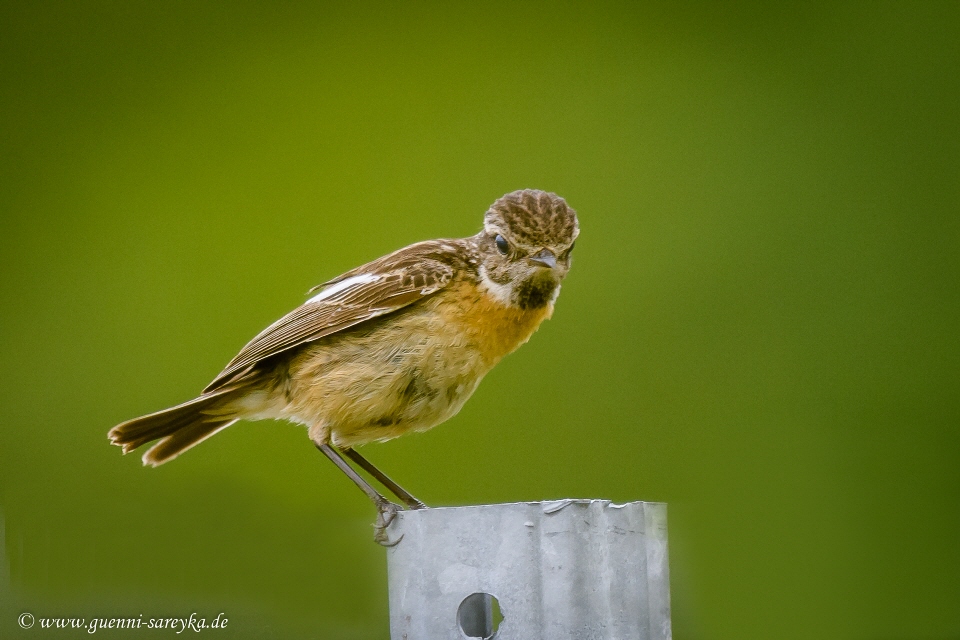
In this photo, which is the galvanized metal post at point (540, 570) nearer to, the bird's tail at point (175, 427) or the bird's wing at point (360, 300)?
the bird's wing at point (360, 300)

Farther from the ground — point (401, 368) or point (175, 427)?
point (401, 368)

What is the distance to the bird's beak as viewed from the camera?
4.13 meters

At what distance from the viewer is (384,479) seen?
4445 mm

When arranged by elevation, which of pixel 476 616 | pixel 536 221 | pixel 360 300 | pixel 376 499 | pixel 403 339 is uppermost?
pixel 536 221

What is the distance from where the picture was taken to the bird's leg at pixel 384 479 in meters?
4.32

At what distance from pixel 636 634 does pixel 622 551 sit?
224 mm

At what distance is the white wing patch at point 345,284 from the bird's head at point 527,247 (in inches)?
18.9

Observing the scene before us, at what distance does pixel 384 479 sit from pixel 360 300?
77cm

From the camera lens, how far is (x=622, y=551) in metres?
2.86

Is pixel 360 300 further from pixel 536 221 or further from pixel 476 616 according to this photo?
pixel 476 616

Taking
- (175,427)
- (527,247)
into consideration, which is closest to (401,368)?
(527,247)

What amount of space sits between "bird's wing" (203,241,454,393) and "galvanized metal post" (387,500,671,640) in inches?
51.9

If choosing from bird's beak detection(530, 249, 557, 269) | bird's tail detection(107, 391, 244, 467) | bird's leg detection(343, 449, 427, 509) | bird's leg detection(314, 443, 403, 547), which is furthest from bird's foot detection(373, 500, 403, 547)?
bird's beak detection(530, 249, 557, 269)

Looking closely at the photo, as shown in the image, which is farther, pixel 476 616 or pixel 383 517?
pixel 383 517
